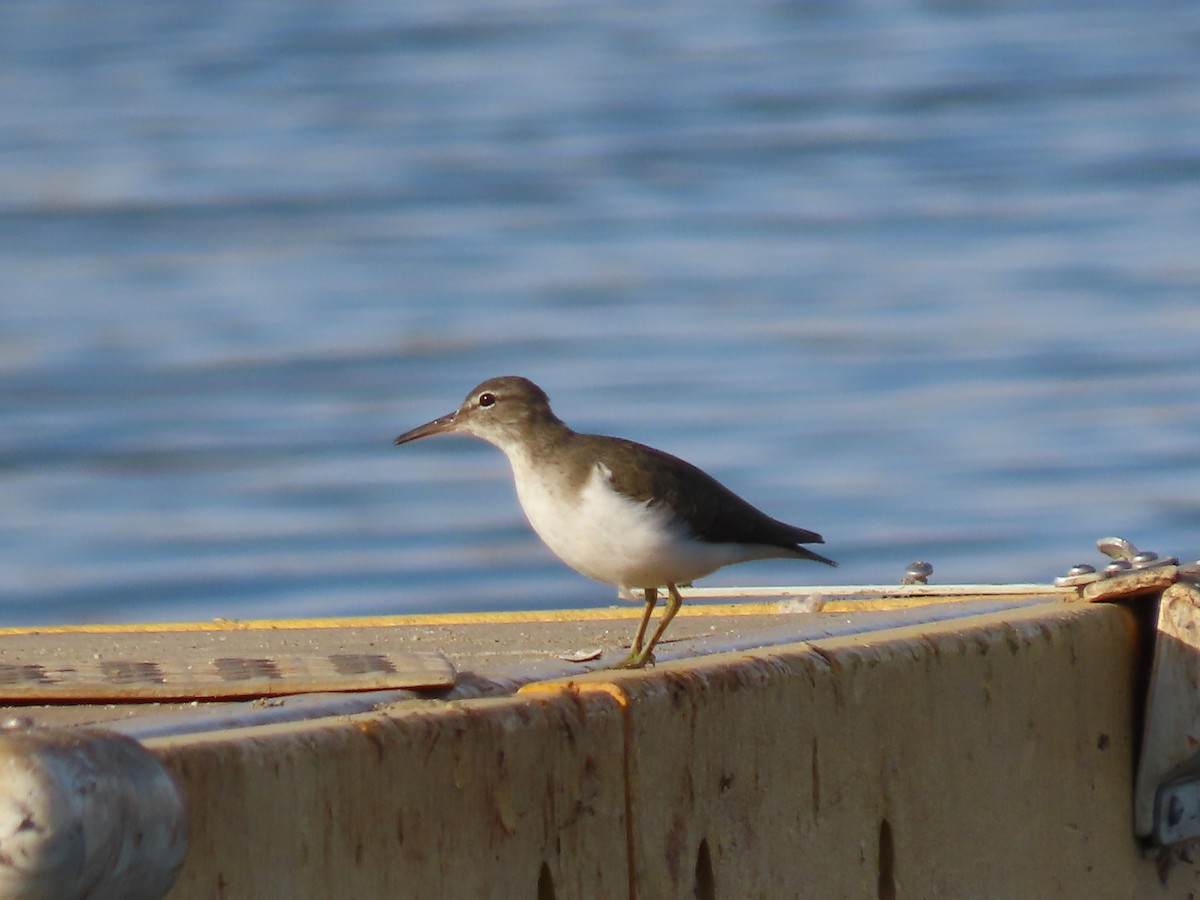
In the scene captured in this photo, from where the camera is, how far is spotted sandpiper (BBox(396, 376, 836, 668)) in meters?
5.53

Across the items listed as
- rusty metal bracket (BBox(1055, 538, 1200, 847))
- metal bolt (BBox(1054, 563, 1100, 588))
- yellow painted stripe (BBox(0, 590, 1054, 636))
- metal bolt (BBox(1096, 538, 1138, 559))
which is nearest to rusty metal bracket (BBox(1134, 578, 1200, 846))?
rusty metal bracket (BBox(1055, 538, 1200, 847))

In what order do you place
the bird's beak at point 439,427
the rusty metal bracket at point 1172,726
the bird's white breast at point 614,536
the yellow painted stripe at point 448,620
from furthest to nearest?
the bird's beak at point 439,427 → the yellow painted stripe at point 448,620 → the bird's white breast at point 614,536 → the rusty metal bracket at point 1172,726

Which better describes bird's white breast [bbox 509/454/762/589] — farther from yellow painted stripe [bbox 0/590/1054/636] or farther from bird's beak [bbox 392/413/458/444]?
bird's beak [bbox 392/413/458/444]

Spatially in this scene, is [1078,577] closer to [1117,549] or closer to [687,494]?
[1117,549]

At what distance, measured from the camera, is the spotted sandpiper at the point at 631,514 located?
553 cm

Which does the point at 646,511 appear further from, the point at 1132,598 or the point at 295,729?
the point at 295,729

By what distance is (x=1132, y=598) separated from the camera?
16.5 ft

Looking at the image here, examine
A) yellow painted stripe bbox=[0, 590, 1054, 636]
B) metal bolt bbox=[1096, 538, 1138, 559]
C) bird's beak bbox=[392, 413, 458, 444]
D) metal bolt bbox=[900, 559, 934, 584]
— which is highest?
bird's beak bbox=[392, 413, 458, 444]

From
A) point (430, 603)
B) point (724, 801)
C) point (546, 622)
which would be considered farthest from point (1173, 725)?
point (430, 603)

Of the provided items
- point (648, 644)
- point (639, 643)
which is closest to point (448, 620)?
point (639, 643)

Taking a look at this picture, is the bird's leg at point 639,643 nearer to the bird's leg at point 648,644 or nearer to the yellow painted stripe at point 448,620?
the bird's leg at point 648,644

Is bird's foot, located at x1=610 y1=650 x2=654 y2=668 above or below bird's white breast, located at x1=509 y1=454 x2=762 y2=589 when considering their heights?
below

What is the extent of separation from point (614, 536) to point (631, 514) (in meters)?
0.07

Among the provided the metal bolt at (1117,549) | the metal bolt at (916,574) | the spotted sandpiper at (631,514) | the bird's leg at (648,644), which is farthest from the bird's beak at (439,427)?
the metal bolt at (1117,549)
